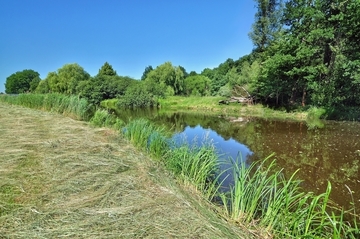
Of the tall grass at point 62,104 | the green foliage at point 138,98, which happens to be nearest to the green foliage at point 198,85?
the green foliage at point 138,98

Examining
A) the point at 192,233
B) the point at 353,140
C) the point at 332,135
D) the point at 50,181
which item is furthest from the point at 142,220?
the point at 332,135

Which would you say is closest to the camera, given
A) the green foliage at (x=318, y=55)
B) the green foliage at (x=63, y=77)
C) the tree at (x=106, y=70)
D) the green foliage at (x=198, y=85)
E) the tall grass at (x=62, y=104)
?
the tall grass at (x=62, y=104)

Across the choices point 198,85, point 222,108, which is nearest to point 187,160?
point 222,108

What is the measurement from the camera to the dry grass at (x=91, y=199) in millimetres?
1694

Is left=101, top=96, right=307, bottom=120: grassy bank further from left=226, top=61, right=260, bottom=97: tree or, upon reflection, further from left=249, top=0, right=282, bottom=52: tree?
left=249, top=0, right=282, bottom=52: tree

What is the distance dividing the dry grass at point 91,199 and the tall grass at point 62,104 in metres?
4.56

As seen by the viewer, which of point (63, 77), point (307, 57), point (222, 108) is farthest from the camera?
point (63, 77)

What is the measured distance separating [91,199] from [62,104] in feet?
23.7

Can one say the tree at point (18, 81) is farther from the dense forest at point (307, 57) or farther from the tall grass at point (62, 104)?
the dense forest at point (307, 57)

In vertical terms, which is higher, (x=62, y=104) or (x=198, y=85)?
(x=198, y=85)

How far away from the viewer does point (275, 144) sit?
6.84 m

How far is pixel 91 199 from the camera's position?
2.11m

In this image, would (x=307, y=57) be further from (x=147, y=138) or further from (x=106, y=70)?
(x=106, y=70)

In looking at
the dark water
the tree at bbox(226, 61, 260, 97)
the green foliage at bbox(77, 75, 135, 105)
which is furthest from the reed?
the green foliage at bbox(77, 75, 135, 105)
